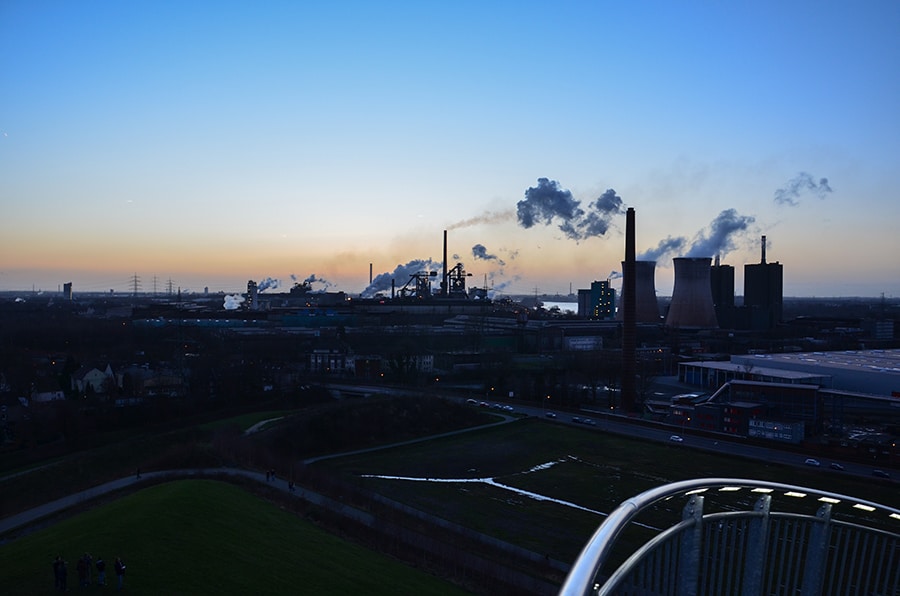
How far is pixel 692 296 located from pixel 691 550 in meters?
40.3

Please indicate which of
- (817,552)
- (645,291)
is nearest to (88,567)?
(817,552)

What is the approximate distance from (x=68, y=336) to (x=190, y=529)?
37.1 metres

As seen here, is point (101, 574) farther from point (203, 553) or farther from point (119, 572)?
point (203, 553)

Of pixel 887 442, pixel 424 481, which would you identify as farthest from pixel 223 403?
pixel 887 442

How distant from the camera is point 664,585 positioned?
9.37 feet

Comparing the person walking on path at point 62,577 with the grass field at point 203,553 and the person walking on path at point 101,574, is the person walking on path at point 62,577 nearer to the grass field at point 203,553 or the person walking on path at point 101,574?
the grass field at point 203,553

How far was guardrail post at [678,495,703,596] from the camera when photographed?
3023mm

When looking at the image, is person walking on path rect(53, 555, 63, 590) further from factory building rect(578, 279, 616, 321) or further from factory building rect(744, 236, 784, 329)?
factory building rect(578, 279, 616, 321)

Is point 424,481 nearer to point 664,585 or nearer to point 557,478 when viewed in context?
point 557,478

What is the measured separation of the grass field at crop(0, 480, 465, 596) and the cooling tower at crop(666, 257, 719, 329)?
106ft

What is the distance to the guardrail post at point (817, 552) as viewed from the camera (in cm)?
370

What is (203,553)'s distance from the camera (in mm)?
10070

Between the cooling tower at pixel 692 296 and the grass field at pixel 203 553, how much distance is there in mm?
32388

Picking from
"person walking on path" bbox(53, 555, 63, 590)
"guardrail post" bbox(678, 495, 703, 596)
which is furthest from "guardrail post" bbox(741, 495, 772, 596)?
"person walking on path" bbox(53, 555, 63, 590)
